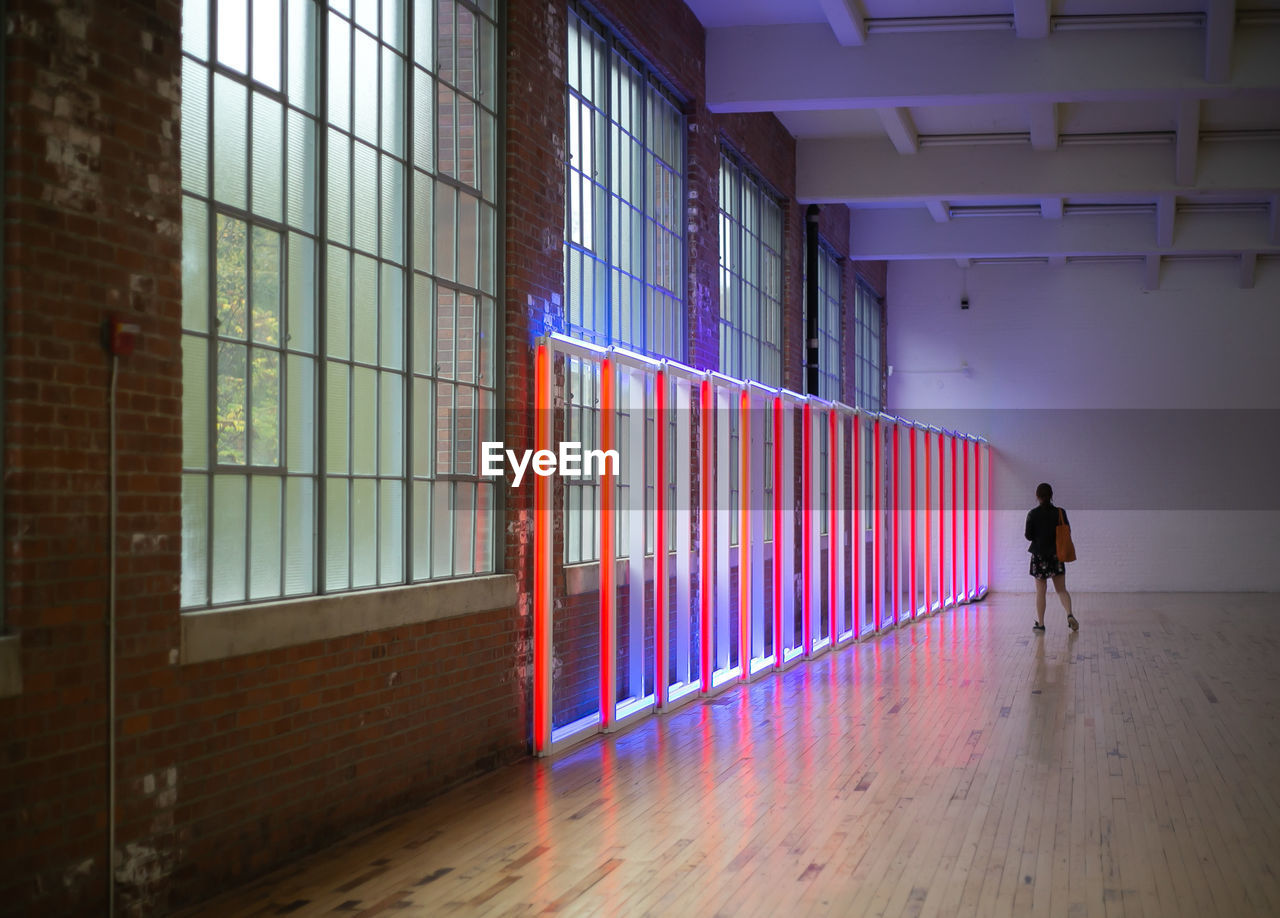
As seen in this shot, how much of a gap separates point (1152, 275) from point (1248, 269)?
1238 millimetres

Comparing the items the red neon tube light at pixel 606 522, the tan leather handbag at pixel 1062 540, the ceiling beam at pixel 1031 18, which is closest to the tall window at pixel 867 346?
the tan leather handbag at pixel 1062 540

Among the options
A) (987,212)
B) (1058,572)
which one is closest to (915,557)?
(1058,572)

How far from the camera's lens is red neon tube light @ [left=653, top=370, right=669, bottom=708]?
336 inches

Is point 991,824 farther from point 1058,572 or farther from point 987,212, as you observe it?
point 987,212

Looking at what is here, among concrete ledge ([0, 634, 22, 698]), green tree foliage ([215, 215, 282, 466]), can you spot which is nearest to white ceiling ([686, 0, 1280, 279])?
green tree foliage ([215, 215, 282, 466])

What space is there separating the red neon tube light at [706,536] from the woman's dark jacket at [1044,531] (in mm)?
5692

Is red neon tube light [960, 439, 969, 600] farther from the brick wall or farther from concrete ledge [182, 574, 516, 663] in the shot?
the brick wall

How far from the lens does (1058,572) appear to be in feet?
45.4

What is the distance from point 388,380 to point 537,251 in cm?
169

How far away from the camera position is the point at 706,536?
9.30 meters

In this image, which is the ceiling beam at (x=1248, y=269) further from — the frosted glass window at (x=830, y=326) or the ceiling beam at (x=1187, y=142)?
the ceiling beam at (x=1187, y=142)

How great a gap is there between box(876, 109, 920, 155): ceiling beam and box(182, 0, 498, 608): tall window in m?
6.14

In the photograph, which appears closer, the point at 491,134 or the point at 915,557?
the point at 491,134
